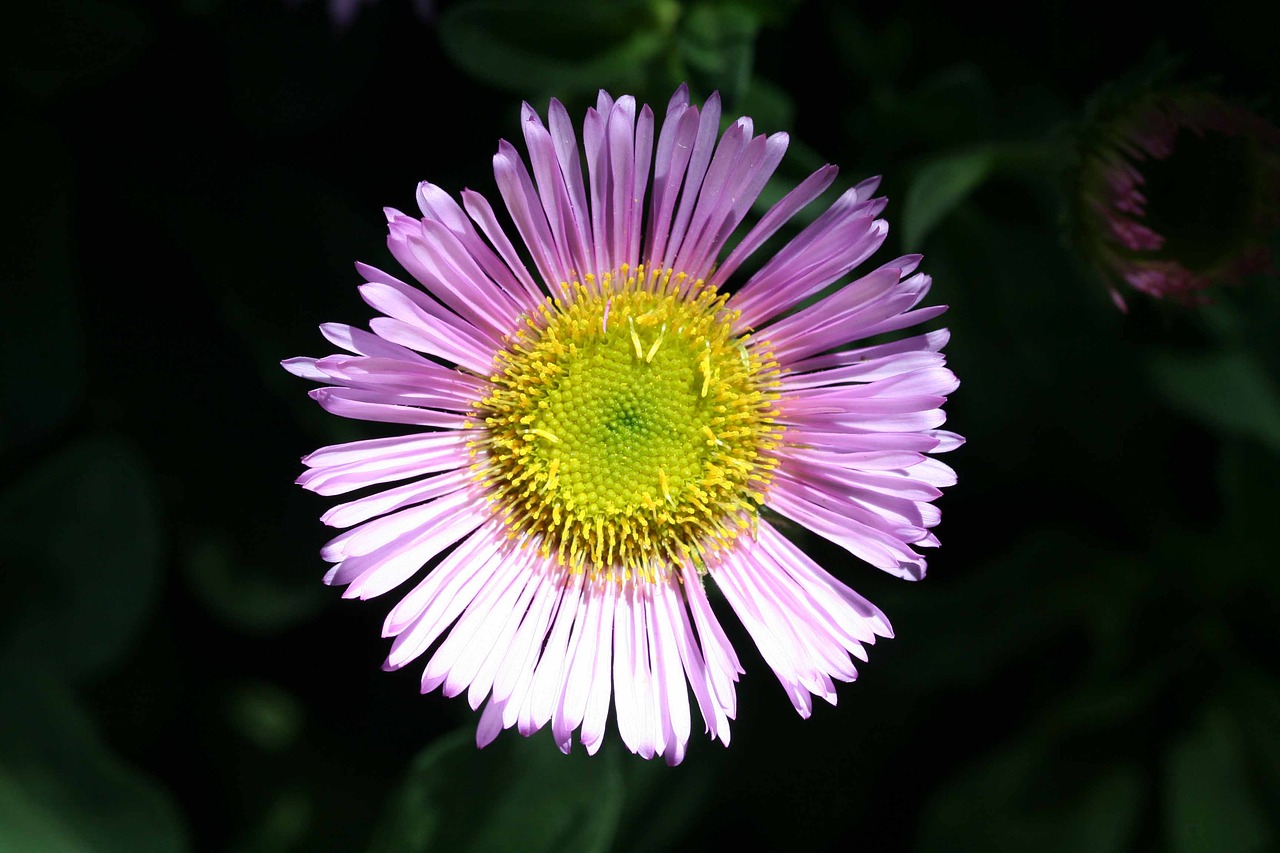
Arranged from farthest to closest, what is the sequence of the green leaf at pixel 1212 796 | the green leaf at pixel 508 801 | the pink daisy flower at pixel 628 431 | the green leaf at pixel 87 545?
the green leaf at pixel 1212 796
the green leaf at pixel 87 545
the green leaf at pixel 508 801
the pink daisy flower at pixel 628 431

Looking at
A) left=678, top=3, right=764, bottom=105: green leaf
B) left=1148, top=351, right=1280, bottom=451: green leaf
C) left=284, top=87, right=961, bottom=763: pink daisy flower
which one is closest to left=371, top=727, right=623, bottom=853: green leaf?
left=284, top=87, right=961, bottom=763: pink daisy flower

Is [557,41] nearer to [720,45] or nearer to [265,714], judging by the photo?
[720,45]

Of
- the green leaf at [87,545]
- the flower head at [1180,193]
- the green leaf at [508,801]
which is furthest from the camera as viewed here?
the green leaf at [87,545]

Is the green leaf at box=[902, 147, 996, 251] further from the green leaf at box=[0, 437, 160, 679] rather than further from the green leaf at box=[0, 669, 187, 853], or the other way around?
the green leaf at box=[0, 669, 187, 853]

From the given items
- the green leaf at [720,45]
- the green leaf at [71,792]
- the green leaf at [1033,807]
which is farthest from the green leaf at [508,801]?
the green leaf at [720,45]

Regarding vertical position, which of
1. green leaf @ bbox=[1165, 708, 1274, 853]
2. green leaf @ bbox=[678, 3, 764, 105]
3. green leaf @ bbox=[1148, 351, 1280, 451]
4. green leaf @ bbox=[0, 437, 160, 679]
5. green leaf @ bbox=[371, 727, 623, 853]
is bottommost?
green leaf @ bbox=[1165, 708, 1274, 853]

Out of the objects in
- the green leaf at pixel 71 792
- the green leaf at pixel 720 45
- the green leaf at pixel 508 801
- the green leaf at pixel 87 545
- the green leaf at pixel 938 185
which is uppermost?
the green leaf at pixel 720 45

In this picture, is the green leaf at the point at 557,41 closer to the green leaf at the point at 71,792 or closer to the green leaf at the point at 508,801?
the green leaf at the point at 508,801
